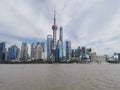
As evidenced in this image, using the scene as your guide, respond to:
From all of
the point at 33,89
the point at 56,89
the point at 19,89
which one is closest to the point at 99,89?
the point at 56,89

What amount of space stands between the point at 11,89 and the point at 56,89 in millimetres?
9012

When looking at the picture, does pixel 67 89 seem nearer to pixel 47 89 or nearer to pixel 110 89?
pixel 47 89

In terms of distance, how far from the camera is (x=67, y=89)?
3216cm

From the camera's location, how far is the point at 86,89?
3247 centimetres

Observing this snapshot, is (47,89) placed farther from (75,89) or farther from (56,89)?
(75,89)

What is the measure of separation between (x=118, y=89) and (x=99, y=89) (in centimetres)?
374

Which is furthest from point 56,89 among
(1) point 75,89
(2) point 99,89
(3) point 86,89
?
(2) point 99,89

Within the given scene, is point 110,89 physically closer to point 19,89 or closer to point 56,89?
point 56,89

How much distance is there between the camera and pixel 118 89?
32031 mm

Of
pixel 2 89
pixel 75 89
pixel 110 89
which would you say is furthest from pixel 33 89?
pixel 110 89

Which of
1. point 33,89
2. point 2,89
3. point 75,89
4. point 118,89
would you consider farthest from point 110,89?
point 2,89

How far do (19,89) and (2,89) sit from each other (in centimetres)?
333

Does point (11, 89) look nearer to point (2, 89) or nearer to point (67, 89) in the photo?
point (2, 89)

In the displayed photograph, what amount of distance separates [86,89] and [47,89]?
25.7 feet
